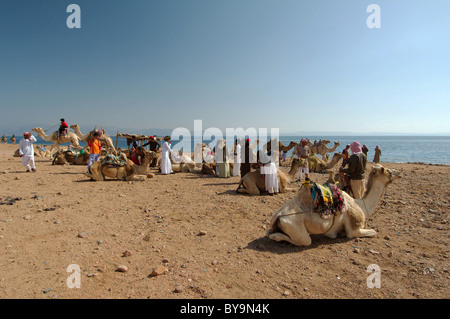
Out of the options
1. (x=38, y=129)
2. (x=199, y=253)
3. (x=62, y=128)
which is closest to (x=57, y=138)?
(x=62, y=128)

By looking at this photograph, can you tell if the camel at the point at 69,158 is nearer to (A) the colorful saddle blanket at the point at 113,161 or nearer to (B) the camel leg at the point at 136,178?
(A) the colorful saddle blanket at the point at 113,161

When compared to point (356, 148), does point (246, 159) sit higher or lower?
lower

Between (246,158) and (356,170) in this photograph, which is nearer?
(356,170)

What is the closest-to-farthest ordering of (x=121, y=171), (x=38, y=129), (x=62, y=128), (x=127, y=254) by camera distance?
(x=127, y=254) < (x=121, y=171) < (x=62, y=128) < (x=38, y=129)

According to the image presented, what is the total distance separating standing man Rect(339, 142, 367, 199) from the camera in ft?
18.4

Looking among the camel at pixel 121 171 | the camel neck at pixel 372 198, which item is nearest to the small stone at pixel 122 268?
the camel neck at pixel 372 198

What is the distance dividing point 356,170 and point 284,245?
2883 mm

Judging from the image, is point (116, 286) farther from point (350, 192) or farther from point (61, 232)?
point (350, 192)

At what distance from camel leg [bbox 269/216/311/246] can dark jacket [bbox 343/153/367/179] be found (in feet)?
8.10

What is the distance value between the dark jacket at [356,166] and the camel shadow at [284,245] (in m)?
1.93

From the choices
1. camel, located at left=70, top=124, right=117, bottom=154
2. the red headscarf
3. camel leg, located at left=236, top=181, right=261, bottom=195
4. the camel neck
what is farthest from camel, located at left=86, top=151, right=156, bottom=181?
the camel neck

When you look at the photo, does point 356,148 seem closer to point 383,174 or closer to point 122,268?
→ point 383,174

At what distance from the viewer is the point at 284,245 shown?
165 inches
